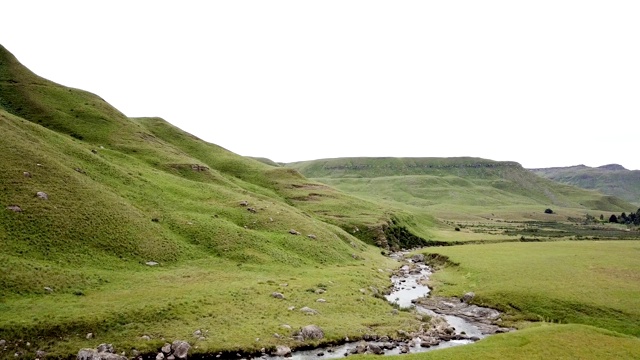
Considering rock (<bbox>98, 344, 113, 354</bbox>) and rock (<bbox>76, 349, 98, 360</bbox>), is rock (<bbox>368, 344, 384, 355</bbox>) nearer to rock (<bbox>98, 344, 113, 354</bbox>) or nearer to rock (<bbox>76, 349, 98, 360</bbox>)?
rock (<bbox>98, 344, 113, 354</bbox>)

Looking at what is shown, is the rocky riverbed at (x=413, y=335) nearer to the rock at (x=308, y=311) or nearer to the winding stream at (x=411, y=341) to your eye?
the winding stream at (x=411, y=341)

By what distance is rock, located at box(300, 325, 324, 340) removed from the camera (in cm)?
3878

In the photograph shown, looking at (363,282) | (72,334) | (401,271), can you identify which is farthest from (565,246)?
(72,334)

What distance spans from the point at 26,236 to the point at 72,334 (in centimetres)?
1988

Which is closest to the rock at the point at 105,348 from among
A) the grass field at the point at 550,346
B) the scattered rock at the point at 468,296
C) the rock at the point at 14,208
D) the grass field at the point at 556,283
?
the grass field at the point at 550,346

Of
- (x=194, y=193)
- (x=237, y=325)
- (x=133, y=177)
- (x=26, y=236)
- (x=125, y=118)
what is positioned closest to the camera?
(x=237, y=325)

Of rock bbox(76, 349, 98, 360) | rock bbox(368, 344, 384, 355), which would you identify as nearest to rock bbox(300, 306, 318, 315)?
rock bbox(368, 344, 384, 355)

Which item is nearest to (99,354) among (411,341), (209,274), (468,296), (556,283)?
(209,274)

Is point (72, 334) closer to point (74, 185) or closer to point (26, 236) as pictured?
point (26, 236)

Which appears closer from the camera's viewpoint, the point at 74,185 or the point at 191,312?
the point at 191,312

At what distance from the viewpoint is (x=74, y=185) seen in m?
59.1

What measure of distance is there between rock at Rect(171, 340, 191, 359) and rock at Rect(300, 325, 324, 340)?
11291 millimetres

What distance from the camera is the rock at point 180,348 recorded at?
33438 mm

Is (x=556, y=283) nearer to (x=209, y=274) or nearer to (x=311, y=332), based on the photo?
(x=311, y=332)
